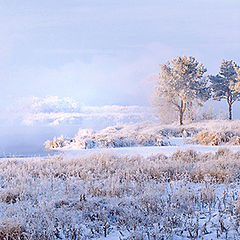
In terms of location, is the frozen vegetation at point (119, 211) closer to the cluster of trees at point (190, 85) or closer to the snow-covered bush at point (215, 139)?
the snow-covered bush at point (215, 139)

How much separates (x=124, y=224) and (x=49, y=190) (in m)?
2.02

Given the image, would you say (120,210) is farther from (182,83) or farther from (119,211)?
(182,83)

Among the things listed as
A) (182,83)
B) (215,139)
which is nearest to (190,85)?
(182,83)

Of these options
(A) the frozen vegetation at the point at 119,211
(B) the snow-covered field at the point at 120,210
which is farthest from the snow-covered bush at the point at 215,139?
(A) the frozen vegetation at the point at 119,211

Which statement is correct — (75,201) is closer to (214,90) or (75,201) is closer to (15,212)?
(15,212)

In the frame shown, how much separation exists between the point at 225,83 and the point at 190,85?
20.2ft

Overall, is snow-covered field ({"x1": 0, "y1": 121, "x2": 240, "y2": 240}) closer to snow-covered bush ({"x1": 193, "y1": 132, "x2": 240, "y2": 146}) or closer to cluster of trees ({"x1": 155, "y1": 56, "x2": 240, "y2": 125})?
snow-covered bush ({"x1": 193, "y1": 132, "x2": 240, "y2": 146})

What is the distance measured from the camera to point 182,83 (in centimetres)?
3391

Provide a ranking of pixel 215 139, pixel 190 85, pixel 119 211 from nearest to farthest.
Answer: pixel 119 211 → pixel 215 139 → pixel 190 85

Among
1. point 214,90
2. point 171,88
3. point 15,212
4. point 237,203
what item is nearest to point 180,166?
point 237,203

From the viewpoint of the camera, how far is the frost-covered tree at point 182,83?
110ft

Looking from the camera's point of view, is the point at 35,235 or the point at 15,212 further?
the point at 15,212

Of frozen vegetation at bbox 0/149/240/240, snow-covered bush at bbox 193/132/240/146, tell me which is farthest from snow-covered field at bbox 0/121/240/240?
snow-covered bush at bbox 193/132/240/146

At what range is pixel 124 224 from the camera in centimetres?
A: 376
